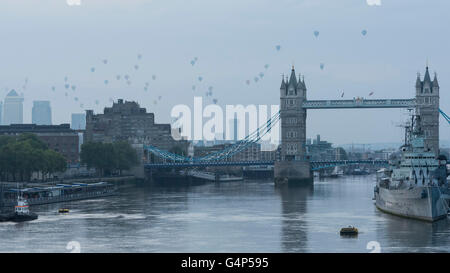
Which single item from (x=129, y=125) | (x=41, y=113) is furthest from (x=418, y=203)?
(x=41, y=113)

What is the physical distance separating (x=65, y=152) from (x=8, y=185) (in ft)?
133

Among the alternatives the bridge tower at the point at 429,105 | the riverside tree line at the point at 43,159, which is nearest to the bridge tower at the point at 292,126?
the bridge tower at the point at 429,105

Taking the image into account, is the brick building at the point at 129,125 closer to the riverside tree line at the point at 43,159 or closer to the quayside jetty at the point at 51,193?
the riverside tree line at the point at 43,159

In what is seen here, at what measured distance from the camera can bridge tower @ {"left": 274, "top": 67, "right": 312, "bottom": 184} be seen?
99.7 metres

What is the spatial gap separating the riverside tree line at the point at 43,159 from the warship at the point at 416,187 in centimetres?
4031

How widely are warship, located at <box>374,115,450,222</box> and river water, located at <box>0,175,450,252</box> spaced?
731 mm

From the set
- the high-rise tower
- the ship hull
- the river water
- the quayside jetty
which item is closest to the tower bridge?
the quayside jetty

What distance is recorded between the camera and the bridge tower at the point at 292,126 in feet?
327

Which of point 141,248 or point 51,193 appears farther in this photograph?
point 51,193

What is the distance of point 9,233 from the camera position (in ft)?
127

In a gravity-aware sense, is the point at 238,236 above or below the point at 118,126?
below

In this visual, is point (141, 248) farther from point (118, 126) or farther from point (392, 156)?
point (118, 126)
